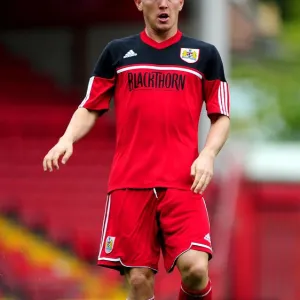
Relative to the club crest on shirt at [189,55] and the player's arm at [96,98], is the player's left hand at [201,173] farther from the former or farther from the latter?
the player's arm at [96,98]

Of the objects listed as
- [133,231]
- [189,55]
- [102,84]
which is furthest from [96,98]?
[133,231]

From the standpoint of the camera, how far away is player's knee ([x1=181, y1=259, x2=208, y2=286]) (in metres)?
7.05

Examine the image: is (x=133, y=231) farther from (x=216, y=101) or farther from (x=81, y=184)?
(x=81, y=184)

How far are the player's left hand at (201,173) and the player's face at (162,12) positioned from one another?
74 cm

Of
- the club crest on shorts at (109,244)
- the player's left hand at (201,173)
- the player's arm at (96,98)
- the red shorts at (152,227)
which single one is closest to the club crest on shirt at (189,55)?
the player's arm at (96,98)

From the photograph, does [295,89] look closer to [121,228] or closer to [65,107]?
[65,107]

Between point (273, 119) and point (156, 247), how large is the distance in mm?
25026

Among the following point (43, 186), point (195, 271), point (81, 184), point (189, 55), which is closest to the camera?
point (195, 271)

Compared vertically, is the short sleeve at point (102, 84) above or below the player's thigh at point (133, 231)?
above

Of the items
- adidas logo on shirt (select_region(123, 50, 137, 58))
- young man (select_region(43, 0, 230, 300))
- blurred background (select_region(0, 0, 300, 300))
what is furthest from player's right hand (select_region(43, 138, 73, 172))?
blurred background (select_region(0, 0, 300, 300))

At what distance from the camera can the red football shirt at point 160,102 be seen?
7113 mm

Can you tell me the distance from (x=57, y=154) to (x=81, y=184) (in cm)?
914

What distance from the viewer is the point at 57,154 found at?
6.90 meters

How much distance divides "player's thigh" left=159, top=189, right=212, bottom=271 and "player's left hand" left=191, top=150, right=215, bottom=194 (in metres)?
0.19
